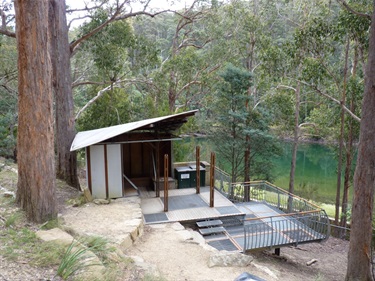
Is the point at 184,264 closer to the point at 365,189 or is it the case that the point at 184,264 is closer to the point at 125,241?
the point at 125,241

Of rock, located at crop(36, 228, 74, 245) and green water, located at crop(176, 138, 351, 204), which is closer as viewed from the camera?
rock, located at crop(36, 228, 74, 245)

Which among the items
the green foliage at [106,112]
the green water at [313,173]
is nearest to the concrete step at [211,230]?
the green foliage at [106,112]

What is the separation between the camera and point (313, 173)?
90.6 feet

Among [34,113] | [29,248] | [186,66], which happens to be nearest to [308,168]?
[186,66]

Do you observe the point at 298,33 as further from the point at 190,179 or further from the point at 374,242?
the point at 374,242

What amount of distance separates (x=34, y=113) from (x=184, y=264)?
412cm

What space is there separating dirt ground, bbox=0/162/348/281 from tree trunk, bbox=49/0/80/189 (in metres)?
1.15

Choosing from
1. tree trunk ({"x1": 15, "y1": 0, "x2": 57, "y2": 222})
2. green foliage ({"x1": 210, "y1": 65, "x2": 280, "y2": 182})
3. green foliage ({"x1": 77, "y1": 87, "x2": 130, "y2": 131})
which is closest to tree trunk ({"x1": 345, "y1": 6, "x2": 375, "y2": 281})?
tree trunk ({"x1": 15, "y1": 0, "x2": 57, "y2": 222})

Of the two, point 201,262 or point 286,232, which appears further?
point 286,232

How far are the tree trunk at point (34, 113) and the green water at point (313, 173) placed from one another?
14.3 meters

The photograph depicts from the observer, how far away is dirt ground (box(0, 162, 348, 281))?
378cm

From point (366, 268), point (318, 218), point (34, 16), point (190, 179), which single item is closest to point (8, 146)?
point (190, 179)

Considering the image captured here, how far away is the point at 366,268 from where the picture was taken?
7.48m

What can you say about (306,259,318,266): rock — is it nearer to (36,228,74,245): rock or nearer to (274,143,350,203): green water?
(274,143,350,203): green water
